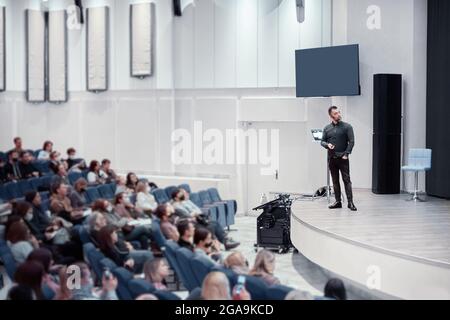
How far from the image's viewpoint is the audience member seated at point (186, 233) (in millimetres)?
5453

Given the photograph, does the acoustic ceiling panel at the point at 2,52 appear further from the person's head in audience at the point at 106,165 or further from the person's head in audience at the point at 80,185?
the person's head in audience at the point at 106,165

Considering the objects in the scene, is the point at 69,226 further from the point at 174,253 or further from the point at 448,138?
the point at 448,138

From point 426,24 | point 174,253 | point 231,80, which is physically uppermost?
point 426,24

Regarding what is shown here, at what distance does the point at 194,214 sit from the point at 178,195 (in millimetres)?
357

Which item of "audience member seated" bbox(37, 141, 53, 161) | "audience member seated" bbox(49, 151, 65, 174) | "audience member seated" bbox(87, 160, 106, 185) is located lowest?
"audience member seated" bbox(87, 160, 106, 185)

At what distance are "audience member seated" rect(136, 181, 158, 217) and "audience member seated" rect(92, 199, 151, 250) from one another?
0.15 meters

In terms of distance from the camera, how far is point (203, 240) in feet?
17.9

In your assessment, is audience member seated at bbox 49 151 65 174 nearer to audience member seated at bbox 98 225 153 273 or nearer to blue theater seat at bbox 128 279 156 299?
audience member seated at bbox 98 225 153 273

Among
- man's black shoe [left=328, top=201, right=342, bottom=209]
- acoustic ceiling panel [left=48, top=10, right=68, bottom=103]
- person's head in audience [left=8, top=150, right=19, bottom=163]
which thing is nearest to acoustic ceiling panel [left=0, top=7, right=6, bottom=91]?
acoustic ceiling panel [left=48, top=10, right=68, bottom=103]

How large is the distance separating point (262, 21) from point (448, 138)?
11.8ft

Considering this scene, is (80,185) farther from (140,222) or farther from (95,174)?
(140,222)

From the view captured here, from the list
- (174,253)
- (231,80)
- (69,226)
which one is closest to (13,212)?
(69,226)

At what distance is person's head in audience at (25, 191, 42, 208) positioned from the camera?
558 cm
